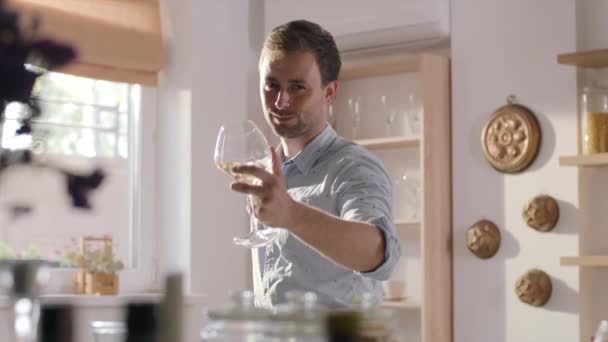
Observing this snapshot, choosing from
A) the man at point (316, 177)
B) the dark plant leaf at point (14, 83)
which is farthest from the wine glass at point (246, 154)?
the dark plant leaf at point (14, 83)

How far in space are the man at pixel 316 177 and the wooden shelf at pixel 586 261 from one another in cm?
159

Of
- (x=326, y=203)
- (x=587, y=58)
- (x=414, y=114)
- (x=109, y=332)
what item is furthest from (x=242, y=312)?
(x=414, y=114)

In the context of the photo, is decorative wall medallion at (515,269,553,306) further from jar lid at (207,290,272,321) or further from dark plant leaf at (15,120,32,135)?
dark plant leaf at (15,120,32,135)

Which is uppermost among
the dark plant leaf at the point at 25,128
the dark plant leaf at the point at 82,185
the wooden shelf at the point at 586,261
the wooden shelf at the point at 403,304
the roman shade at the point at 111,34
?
the roman shade at the point at 111,34

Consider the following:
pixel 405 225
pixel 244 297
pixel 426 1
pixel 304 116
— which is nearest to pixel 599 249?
pixel 405 225

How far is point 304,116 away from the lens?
2529 millimetres

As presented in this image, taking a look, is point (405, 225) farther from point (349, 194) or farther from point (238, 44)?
point (349, 194)

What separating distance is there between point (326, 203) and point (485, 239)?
2009 mm

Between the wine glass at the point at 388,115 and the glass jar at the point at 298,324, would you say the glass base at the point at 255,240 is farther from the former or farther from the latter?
the wine glass at the point at 388,115

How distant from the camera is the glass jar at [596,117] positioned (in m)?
4.01

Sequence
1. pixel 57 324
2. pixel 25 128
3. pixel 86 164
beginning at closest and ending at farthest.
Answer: pixel 57 324 → pixel 25 128 → pixel 86 164

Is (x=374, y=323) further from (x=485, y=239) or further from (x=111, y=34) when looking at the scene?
(x=111, y=34)

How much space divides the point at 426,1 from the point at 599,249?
125 centimetres

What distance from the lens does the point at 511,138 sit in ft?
14.3
